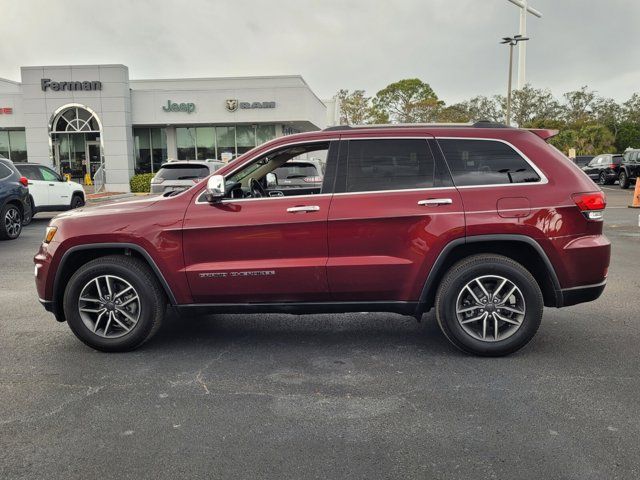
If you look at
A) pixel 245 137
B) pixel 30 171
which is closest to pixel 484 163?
pixel 30 171

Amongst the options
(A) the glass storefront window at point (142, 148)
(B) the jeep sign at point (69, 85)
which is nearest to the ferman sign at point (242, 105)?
(A) the glass storefront window at point (142, 148)

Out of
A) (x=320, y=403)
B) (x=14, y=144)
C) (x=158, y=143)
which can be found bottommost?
(x=320, y=403)

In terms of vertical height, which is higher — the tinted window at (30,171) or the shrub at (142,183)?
the tinted window at (30,171)

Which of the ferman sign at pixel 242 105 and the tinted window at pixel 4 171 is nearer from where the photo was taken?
the tinted window at pixel 4 171

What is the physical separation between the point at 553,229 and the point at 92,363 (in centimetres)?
382

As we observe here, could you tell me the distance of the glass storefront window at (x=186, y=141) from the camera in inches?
1398

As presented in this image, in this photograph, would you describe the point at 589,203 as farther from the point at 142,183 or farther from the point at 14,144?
the point at 14,144

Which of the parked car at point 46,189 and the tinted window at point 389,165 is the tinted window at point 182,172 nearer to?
the parked car at point 46,189

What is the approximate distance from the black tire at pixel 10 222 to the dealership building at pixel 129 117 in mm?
19816

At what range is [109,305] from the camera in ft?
16.0

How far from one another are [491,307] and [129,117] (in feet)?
106

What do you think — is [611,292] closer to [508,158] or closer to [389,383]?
[508,158]

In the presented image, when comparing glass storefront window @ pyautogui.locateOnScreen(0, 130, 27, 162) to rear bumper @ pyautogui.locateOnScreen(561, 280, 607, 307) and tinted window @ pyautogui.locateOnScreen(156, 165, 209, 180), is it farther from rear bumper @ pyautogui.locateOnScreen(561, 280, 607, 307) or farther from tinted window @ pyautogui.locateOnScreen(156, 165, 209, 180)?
rear bumper @ pyautogui.locateOnScreen(561, 280, 607, 307)

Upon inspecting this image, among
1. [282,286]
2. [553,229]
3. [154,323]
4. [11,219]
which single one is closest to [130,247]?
[154,323]
